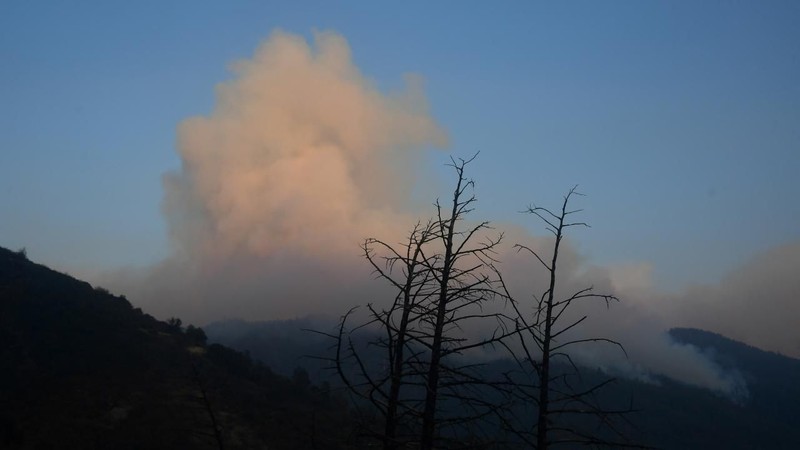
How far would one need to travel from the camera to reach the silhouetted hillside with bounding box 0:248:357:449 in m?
72.2

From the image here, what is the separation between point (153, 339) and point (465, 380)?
120m

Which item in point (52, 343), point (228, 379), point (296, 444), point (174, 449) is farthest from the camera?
point (228, 379)

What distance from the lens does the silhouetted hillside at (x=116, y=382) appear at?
2844 inches

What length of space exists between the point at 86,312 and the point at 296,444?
193 feet

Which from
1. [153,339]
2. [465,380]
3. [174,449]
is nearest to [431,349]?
[465,380]

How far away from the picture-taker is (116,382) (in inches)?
3610

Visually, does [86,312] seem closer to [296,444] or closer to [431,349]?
[296,444]

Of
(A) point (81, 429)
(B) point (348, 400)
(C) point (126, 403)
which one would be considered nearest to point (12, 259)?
(C) point (126, 403)

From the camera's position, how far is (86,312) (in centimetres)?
11812

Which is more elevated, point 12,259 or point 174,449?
point 12,259

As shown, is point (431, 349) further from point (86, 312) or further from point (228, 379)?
point (86, 312)

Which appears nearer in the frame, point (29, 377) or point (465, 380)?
point (465, 380)

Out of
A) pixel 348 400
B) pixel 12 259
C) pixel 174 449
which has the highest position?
pixel 12 259

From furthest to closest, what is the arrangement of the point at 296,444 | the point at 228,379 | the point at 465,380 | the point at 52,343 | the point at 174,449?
the point at 228,379, the point at 52,343, the point at 296,444, the point at 174,449, the point at 465,380
